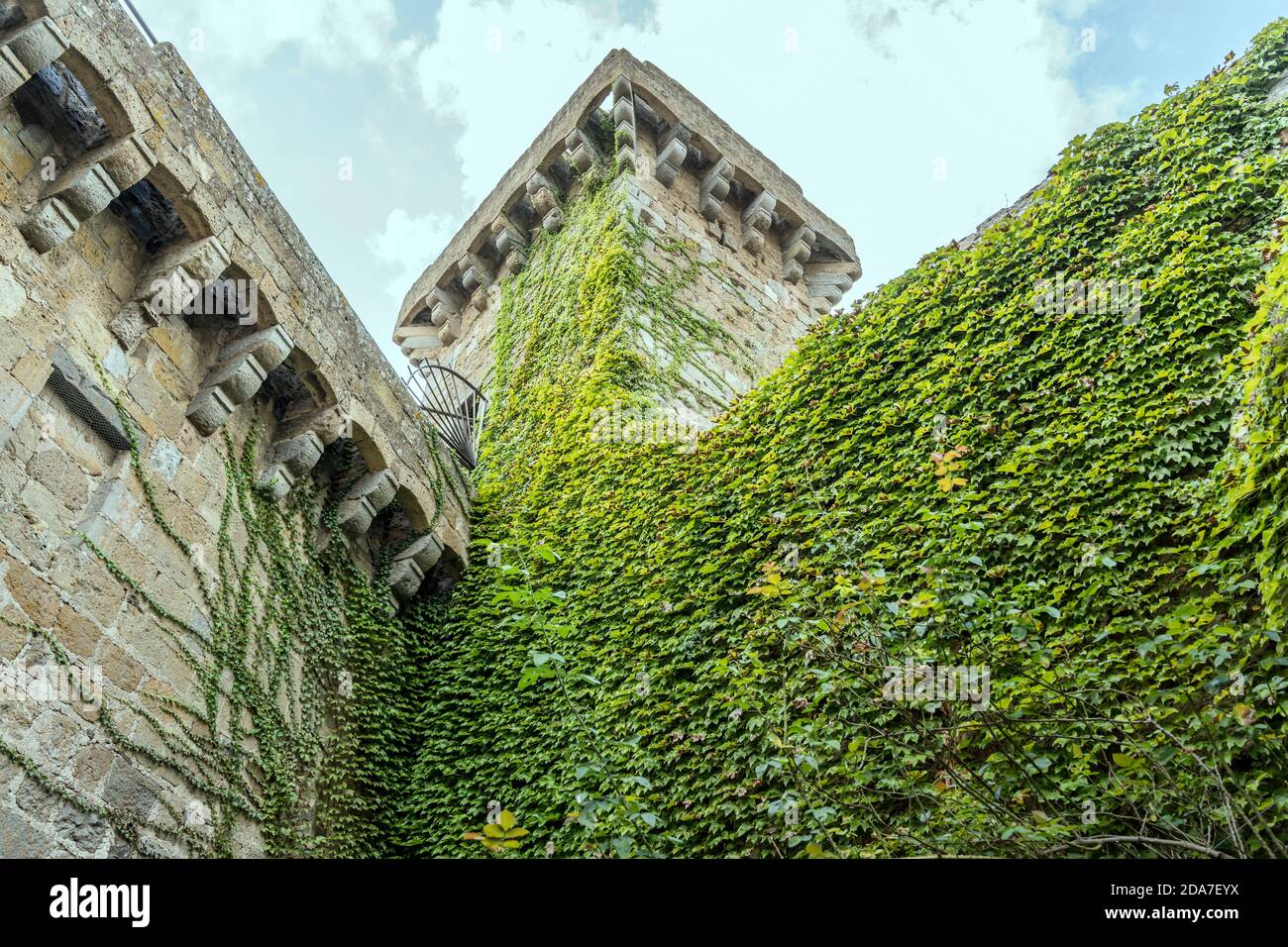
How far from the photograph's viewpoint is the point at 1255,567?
3484mm

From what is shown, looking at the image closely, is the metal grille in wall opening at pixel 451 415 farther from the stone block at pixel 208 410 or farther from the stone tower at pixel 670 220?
the stone block at pixel 208 410

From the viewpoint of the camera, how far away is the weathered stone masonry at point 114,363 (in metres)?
3.81

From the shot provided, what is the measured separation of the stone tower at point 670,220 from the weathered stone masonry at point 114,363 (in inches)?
174

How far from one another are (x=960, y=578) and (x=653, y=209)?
6244 mm

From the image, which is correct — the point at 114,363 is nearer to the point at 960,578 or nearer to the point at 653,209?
the point at 960,578

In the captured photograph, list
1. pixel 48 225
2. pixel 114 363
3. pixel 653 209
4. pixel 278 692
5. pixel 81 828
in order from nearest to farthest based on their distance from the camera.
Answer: pixel 81 828 → pixel 48 225 → pixel 114 363 → pixel 278 692 → pixel 653 209

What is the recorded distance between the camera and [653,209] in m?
9.60

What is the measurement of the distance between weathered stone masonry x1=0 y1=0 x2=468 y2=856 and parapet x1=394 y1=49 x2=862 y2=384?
487cm

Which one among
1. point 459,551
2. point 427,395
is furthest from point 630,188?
point 459,551

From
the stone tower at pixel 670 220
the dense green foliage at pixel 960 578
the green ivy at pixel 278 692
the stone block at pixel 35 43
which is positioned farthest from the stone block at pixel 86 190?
the stone tower at pixel 670 220

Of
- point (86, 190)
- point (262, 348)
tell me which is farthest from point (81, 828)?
point (86, 190)
